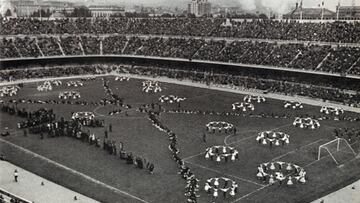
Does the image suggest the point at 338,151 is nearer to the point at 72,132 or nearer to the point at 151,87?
the point at 72,132

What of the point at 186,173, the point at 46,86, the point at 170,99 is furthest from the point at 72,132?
the point at 46,86

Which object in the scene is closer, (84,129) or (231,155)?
(231,155)

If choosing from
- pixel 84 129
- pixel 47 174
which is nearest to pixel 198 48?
pixel 84 129

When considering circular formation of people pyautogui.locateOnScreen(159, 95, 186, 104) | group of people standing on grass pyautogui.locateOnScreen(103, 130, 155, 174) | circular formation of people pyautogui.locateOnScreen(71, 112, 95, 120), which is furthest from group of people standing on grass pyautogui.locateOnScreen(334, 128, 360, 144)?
circular formation of people pyautogui.locateOnScreen(71, 112, 95, 120)

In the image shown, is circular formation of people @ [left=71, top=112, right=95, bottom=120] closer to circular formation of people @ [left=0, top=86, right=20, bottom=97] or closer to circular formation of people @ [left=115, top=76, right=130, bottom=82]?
circular formation of people @ [left=0, top=86, right=20, bottom=97]

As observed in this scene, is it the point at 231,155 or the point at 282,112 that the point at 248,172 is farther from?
the point at 282,112

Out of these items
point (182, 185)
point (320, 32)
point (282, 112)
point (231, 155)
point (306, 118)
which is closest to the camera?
point (182, 185)

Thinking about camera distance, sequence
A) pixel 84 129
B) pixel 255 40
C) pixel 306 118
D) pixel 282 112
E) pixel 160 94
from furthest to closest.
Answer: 1. pixel 255 40
2. pixel 160 94
3. pixel 282 112
4. pixel 306 118
5. pixel 84 129
